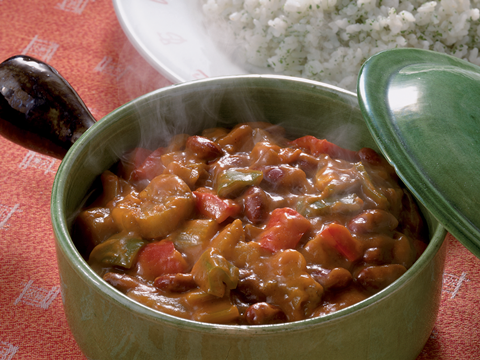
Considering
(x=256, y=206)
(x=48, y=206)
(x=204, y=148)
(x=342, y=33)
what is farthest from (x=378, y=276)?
(x=342, y=33)

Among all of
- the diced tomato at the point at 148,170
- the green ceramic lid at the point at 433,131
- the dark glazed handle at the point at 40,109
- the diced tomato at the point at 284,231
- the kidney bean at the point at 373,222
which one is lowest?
the dark glazed handle at the point at 40,109

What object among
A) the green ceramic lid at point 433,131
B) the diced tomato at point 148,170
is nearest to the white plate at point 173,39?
the diced tomato at point 148,170

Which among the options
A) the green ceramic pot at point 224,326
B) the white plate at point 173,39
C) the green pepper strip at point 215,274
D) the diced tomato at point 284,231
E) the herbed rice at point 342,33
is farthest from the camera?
the herbed rice at point 342,33

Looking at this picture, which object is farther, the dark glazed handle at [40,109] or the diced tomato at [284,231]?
the dark glazed handle at [40,109]

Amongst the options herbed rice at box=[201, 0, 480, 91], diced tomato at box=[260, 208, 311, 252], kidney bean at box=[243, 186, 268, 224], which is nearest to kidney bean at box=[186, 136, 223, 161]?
kidney bean at box=[243, 186, 268, 224]

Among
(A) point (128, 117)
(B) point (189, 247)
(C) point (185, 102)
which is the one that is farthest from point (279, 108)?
(B) point (189, 247)

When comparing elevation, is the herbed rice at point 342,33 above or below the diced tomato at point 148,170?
above

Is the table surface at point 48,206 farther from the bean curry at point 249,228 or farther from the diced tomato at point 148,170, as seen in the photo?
the diced tomato at point 148,170
